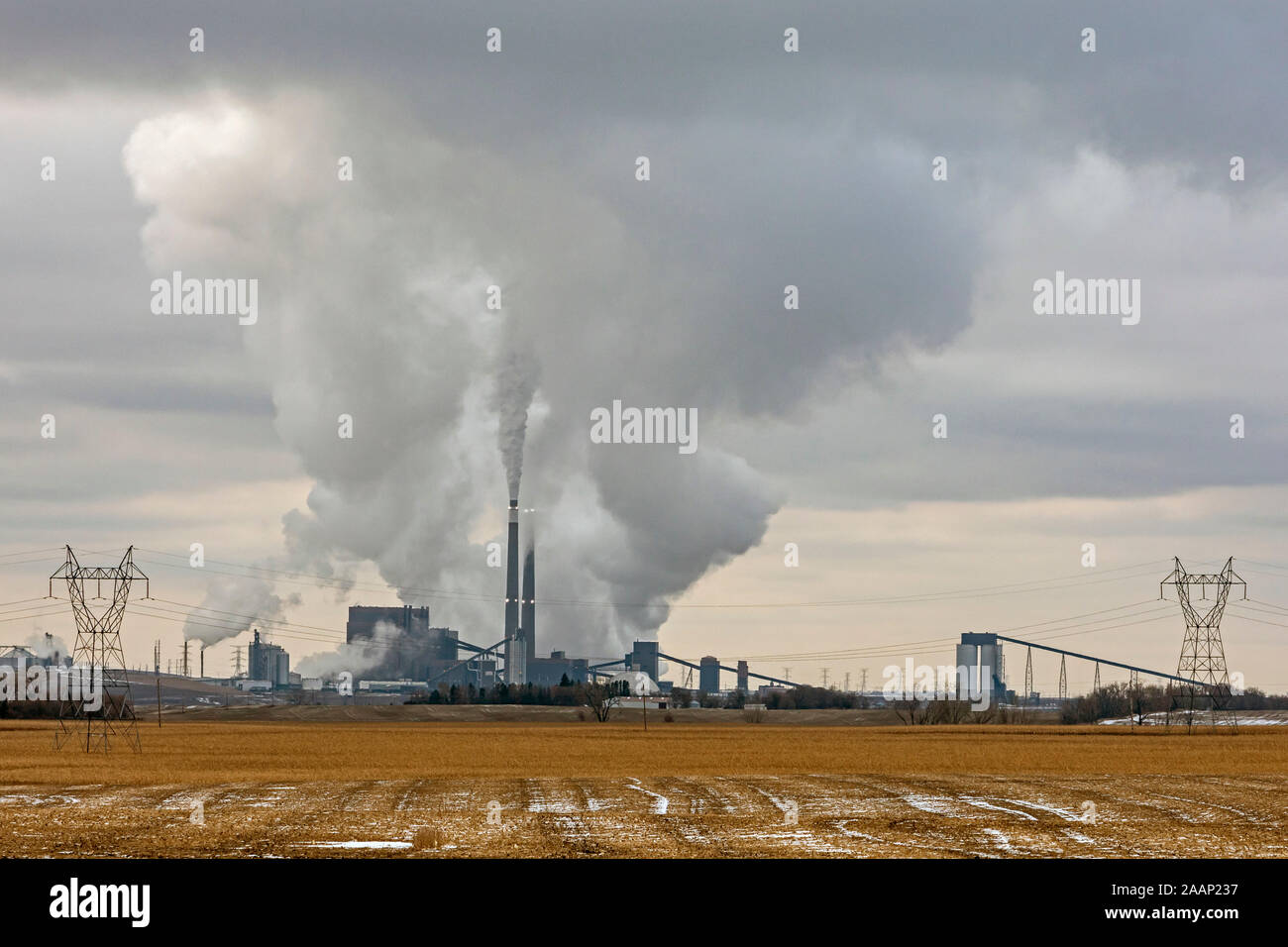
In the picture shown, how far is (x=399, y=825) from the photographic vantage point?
140 feet
